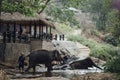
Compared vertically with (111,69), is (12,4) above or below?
above

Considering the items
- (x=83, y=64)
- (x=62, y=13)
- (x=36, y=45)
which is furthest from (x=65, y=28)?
(x=83, y=64)

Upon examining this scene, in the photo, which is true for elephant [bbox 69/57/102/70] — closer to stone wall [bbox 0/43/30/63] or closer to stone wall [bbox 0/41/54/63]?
stone wall [bbox 0/41/54/63]

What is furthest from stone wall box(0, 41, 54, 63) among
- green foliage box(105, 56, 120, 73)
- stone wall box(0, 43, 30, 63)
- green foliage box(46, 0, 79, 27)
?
green foliage box(105, 56, 120, 73)

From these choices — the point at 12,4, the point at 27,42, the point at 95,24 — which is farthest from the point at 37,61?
the point at 95,24

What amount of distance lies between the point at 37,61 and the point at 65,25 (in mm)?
26513

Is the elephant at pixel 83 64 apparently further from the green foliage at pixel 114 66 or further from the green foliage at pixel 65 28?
the green foliage at pixel 65 28

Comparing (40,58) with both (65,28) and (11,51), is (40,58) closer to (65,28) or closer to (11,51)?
(11,51)

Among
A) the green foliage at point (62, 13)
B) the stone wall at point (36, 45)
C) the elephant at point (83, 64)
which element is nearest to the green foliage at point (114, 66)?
the elephant at point (83, 64)

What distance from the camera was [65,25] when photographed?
48.8 meters

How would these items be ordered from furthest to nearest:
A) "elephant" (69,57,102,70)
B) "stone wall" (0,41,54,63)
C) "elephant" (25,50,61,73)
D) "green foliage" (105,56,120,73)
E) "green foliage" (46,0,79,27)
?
"green foliage" (46,0,79,27), "elephant" (69,57,102,70), "stone wall" (0,41,54,63), "elephant" (25,50,61,73), "green foliage" (105,56,120,73)

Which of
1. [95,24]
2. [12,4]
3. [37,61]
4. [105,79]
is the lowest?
[95,24]

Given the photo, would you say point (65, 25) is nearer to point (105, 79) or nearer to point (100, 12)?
point (100, 12)

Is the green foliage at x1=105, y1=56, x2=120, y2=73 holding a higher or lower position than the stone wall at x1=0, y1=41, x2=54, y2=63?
higher

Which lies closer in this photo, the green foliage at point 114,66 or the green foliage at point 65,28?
the green foliage at point 114,66
